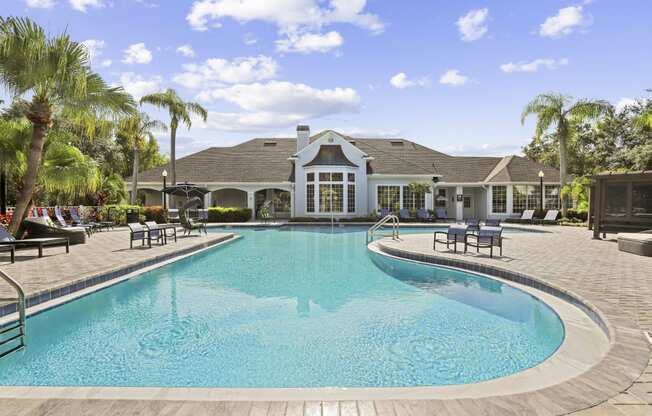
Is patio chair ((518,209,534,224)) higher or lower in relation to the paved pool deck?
higher

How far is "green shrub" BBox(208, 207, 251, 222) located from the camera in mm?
27078

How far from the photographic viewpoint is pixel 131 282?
29.8ft

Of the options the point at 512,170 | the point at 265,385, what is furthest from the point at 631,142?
the point at 265,385

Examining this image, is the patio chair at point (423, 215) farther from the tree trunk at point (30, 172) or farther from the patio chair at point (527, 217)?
the tree trunk at point (30, 172)

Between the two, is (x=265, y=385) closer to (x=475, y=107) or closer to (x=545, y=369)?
(x=545, y=369)

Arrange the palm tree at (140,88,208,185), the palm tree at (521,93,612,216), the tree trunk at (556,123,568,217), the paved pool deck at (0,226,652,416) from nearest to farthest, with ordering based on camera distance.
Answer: the paved pool deck at (0,226,652,416) → the tree trunk at (556,123,568,217) → the palm tree at (521,93,612,216) → the palm tree at (140,88,208,185)

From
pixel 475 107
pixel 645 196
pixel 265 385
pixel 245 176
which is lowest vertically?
pixel 265 385

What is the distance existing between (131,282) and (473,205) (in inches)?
1126

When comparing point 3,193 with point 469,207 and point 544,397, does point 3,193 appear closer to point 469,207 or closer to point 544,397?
point 544,397

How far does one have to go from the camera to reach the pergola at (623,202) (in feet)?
50.0

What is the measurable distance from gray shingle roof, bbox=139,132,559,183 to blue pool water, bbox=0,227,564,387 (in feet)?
66.9

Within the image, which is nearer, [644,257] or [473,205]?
[644,257]

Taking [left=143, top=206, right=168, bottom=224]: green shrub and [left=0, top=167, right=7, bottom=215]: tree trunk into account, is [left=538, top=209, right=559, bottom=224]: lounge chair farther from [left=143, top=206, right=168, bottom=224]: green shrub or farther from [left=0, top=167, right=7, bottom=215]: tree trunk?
[left=0, top=167, right=7, bottom=215]: tree trunk

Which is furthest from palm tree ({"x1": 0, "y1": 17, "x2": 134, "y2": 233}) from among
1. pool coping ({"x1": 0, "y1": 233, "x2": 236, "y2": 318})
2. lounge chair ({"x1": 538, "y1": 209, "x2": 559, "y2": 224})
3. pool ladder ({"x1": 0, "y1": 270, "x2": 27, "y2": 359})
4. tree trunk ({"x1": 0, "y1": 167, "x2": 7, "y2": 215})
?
→ lounge chair ({"x1": 538, "y1": 209, "x2": 559, "y2": 224})
